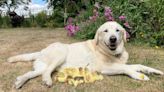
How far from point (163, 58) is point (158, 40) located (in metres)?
1.56

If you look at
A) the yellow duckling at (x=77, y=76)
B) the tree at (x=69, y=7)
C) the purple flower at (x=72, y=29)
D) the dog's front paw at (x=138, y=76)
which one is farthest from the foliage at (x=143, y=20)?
the tree at (x=69, y=7)

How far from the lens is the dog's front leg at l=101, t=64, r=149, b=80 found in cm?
541

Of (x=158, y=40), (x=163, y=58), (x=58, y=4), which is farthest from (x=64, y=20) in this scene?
(x=163, y=58)

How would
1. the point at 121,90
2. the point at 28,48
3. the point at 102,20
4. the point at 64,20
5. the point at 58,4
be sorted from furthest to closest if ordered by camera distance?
the point at 58,4
the point at 64,20
the point at 102,20
the point at 28,48
the point at 121,90

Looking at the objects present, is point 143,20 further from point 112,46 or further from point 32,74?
point 32,74

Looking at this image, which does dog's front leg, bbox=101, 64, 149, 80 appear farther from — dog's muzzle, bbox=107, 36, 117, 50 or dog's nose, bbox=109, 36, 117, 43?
dog's nose, bbox=109, 36, 117, 43

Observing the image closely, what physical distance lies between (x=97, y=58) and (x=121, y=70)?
411 millimetres

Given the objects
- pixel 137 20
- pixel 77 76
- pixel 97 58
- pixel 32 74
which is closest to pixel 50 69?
pixel 32 74

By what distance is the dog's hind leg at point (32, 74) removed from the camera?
17.5 feet

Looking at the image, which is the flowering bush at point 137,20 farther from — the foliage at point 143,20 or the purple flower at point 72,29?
the purple flower at point 72,29

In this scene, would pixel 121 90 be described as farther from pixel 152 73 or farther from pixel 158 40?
pixel 158 40

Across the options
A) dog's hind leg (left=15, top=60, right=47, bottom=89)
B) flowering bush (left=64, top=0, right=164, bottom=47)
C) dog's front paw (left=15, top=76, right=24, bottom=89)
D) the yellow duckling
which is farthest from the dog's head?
flowering bush (left=64, top=0, right=164, bottom=47)

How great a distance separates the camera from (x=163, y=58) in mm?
6809

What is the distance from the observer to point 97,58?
570cm
